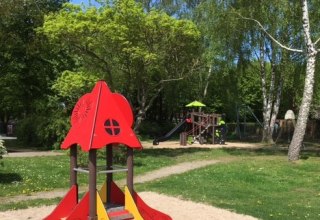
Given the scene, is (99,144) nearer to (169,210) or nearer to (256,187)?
(169,210)

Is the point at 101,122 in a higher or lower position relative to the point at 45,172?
higher

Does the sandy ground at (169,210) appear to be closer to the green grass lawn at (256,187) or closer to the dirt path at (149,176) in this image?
the dirt path at (149,176)

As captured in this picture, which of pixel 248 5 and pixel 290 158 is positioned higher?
pixel 248 5

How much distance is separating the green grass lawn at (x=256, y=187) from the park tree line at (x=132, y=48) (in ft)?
7.62

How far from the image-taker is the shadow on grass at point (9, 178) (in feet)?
44.7

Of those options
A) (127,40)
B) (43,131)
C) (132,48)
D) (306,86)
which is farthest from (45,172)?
(306,86)

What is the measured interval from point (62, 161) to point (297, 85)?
16280 millimetres

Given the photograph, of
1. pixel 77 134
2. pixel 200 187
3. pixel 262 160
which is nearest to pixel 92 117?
pixel 77 134

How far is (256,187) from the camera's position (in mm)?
14250

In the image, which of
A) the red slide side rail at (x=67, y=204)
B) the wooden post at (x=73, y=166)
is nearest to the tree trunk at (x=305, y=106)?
the wooden post at (x=73, y=166)

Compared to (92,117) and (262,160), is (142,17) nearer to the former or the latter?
(262,160)

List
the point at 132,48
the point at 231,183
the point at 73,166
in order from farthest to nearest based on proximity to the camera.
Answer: the point at 132,48
the point at 231,183
the point at 73,166

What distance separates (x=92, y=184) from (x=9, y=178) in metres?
7.21

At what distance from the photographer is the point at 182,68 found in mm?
23734
